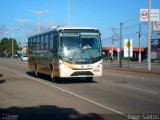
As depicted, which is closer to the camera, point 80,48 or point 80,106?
point 80,106

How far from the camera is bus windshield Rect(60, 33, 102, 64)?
75.5 ft

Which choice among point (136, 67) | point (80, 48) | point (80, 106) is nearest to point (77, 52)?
point (80, 48)

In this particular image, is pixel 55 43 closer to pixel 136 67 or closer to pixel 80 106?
pixel 80 106

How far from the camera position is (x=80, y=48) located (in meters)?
23.0

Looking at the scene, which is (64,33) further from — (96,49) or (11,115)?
(11,115)

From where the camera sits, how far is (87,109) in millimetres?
12938

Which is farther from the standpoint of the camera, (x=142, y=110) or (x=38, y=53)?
(x=38, y=53)

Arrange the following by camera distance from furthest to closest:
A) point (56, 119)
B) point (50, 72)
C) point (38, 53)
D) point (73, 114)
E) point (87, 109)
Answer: point (38, 53), point (50, 72), point (87, 109), point (73, 114), point (56, 119)

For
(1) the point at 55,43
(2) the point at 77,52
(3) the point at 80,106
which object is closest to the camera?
(3) the point at 80,106

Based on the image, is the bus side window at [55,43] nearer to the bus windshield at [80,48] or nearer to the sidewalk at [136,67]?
the bus windshield at [80,48]

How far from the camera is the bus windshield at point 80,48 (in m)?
23.0

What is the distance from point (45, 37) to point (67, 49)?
13.9 ft

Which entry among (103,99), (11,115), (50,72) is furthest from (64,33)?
(11,115)

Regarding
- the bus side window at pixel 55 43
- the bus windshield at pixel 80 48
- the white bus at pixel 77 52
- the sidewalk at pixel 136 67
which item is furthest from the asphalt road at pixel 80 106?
the sidewalk at pixel 136 67
